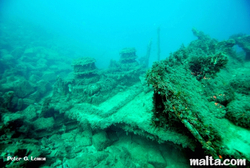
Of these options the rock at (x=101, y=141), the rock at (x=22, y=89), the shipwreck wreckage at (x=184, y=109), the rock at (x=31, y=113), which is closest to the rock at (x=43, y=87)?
the rock at (x=22, y=89)

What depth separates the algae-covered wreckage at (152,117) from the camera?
8.27 feet

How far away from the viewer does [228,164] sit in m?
2.06

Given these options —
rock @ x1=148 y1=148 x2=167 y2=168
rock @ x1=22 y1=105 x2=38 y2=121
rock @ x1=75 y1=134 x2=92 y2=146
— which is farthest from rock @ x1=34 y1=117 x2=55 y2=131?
rock @ x1=148 y1=148 x2=167 y2=168

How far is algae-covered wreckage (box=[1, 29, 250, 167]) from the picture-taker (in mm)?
2520

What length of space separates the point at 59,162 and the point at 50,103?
13.5 feet

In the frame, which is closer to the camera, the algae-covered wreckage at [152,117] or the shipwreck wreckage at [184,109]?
the shipwreck wreckage at [184,109]

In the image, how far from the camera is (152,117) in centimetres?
356

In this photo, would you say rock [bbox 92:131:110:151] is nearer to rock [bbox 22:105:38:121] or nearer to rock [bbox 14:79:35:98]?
rock [bbox 22:105:38:121]

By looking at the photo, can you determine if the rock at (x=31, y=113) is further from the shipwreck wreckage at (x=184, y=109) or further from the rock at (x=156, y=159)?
the rock at (x=156, y=159)

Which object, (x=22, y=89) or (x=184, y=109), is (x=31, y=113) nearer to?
(x=22, y=89)

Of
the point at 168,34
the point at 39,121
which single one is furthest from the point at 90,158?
the point at 168,34

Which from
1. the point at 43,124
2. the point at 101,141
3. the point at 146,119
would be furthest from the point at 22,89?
the point at 146,119

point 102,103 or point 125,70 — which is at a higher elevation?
point 125,70

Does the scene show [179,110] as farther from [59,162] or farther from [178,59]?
[59,162]
